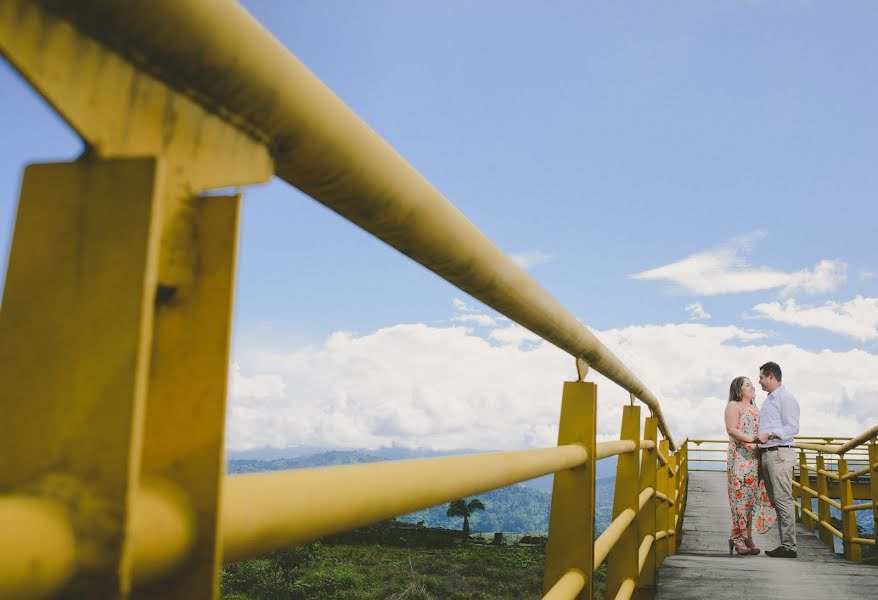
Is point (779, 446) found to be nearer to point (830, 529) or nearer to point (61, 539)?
point (830, 529)

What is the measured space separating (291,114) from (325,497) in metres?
0.26

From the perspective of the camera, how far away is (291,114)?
1.40 feet

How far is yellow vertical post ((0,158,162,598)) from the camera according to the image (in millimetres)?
324

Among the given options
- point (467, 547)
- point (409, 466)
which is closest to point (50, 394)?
point (409, 466)

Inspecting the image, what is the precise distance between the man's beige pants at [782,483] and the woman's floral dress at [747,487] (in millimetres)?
62

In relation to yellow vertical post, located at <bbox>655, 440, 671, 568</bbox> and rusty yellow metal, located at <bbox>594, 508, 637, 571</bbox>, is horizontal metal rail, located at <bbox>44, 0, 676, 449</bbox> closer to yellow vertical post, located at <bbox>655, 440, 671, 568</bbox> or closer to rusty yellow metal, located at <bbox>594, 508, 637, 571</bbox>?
rusty yellow metal, located at <bbox>594, 508, 637, 571</bbox>

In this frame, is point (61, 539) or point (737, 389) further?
point (737, 389)

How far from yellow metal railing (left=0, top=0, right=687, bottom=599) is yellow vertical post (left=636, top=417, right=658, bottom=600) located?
269 cm

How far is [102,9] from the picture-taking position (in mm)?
318

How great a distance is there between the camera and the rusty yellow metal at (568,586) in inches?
44.6

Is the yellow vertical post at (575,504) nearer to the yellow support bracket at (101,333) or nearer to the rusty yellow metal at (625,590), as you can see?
the rusty yellow metal at (625,590)

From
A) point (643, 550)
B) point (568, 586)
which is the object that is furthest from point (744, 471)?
point (568, 586)

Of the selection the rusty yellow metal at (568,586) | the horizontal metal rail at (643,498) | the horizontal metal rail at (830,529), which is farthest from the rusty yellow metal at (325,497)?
the horizontal metal rail at (830,529)

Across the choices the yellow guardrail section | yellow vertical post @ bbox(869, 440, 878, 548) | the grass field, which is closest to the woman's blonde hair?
yellow vertical post @ bbox(869, 440, 878, 548)
